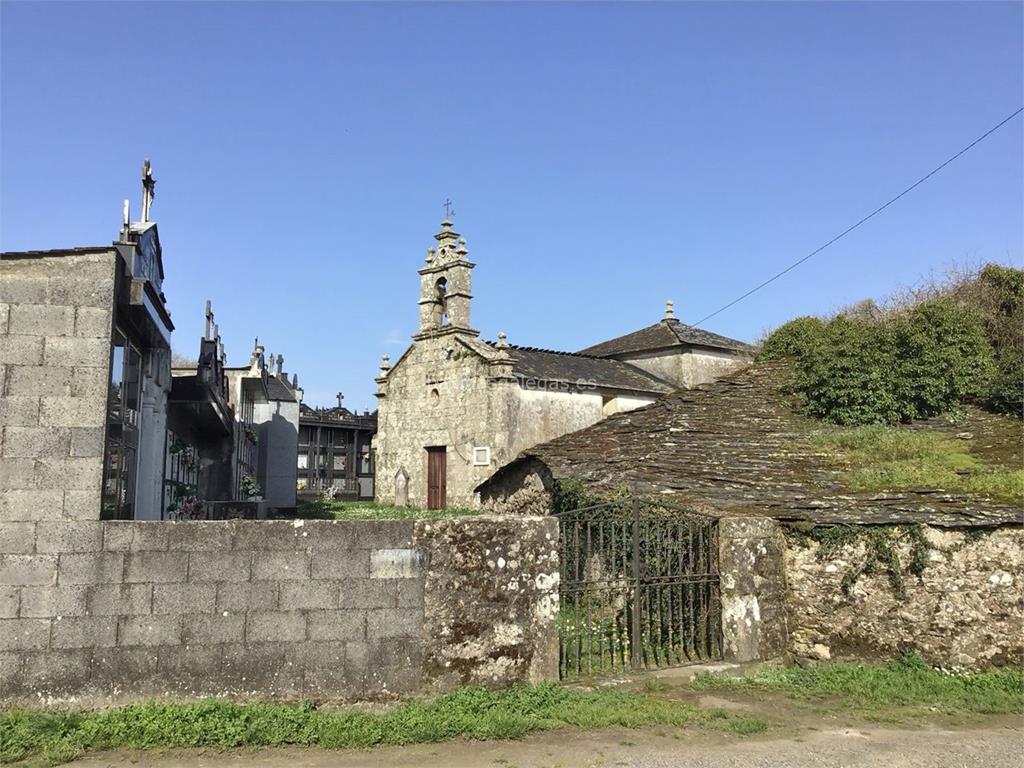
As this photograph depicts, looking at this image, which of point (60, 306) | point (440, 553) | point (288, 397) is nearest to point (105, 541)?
point (60, 306)

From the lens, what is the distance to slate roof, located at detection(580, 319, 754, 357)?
33781mm

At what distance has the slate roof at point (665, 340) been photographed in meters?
33.8

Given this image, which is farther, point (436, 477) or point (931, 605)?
point (436, 477)

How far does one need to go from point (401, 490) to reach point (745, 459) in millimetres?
19895

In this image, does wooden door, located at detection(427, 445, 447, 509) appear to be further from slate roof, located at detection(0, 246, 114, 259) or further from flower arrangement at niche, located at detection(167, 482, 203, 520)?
slate roof, located at detection(0, 246, 114, 259)

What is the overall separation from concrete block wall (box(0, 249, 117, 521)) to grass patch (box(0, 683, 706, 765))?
1.60 meters

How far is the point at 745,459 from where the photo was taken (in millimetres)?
11992

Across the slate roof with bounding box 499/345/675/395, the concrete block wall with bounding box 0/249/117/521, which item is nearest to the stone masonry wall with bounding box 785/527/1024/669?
the concrete block wall with bounding box 0/249/117/521

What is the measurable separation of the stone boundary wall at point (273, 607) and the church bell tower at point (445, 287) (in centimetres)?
2290

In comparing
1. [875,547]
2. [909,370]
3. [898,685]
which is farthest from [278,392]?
[898,685]

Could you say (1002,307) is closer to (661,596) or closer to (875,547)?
(875,547)

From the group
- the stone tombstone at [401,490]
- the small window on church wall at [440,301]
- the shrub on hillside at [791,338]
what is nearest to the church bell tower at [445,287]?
the small window on church wall at [440,301]

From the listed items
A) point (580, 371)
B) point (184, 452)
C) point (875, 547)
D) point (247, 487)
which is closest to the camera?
point (875, 547)

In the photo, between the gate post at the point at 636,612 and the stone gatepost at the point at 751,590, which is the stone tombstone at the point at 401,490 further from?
the gate post at the point at 636,612
